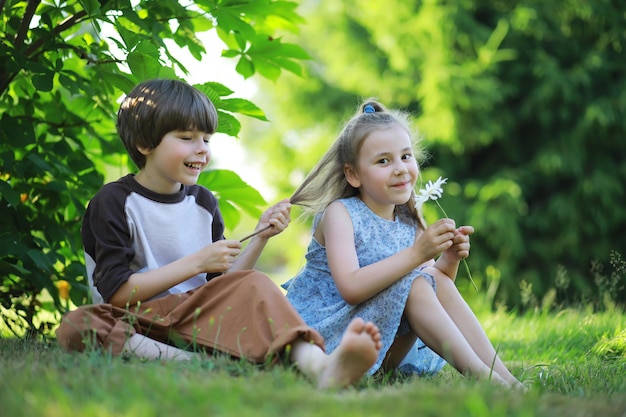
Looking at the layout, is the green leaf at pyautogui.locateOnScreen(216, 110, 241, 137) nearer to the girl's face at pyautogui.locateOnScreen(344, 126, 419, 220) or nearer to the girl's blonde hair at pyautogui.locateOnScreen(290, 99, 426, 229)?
the girl's blonde hair at pyautogui.locateOnScreen(290, 99, 426, 229)

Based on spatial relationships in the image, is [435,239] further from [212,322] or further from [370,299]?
[212,322]

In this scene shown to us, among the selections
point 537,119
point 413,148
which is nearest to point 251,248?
point 413,148

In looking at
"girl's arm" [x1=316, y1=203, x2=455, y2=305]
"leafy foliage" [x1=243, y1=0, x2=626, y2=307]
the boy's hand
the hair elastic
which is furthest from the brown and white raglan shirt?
"leafy foliage" [x1=243, y1=0, x2=626, y2=307]

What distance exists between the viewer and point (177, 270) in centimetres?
222

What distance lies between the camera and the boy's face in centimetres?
240

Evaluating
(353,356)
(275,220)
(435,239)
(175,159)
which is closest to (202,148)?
(175,159)

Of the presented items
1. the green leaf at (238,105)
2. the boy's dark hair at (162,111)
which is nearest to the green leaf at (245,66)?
the green leaf at (238,105)

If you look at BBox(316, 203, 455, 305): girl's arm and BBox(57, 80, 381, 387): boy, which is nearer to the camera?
BBox(57, 80, 381, 387): boy

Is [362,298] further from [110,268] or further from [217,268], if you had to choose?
[110,268]

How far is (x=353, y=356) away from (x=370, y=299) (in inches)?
21.1

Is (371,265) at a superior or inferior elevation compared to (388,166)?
inferior

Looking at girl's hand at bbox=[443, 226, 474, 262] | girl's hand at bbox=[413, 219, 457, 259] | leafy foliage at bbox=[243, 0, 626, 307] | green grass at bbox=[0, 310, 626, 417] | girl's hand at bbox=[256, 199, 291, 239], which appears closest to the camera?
green grass at bbox=[0, 310, 626, 417]

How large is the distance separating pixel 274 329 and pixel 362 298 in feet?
1.26

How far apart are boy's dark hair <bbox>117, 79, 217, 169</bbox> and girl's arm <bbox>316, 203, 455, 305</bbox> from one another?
1.92 feet
